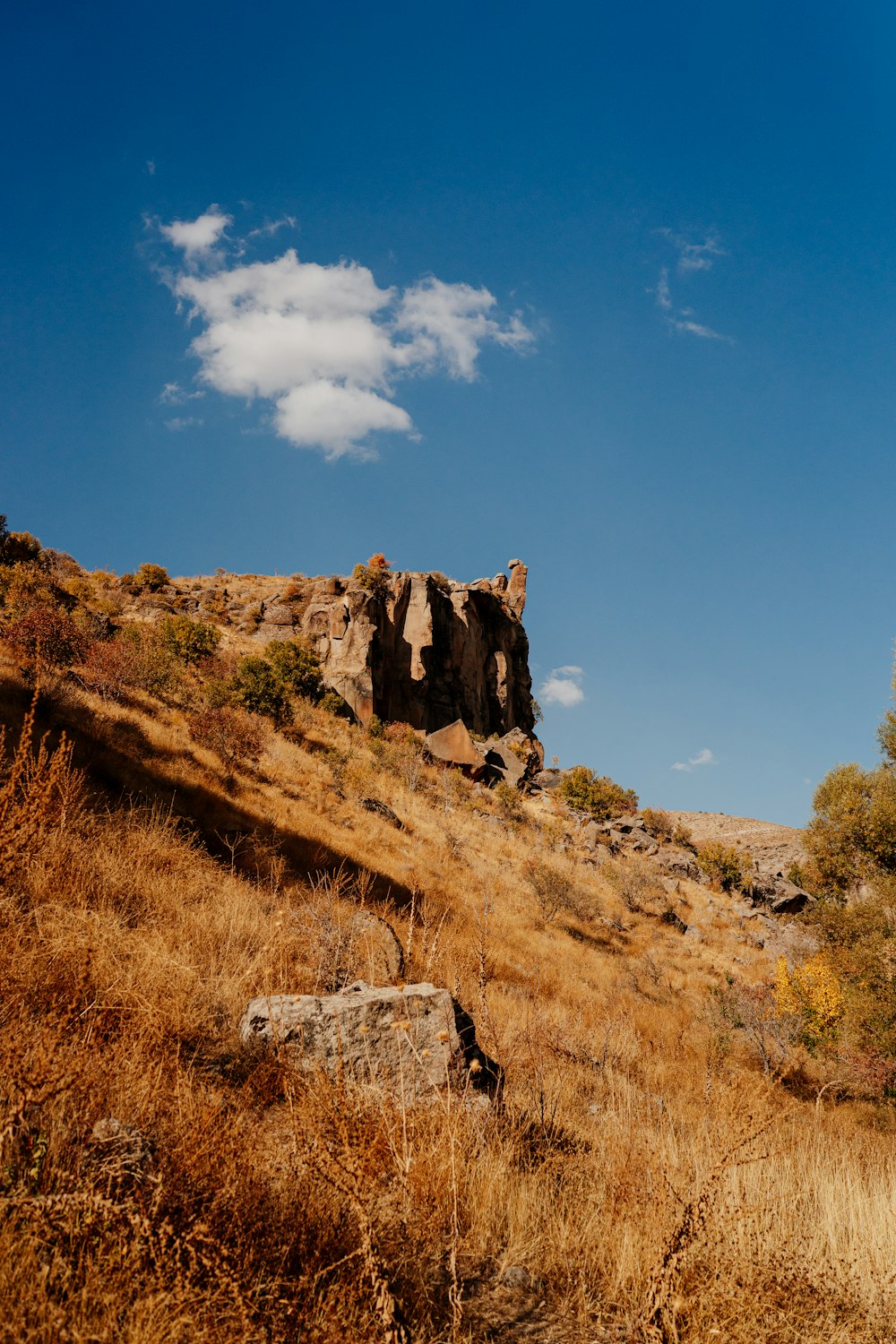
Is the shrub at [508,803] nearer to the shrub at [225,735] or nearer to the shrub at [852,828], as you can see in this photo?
the shrub at [852,828]

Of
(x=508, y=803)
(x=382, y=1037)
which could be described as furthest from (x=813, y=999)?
(x=508, y=803)

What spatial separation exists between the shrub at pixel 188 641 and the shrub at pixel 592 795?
21240 mm

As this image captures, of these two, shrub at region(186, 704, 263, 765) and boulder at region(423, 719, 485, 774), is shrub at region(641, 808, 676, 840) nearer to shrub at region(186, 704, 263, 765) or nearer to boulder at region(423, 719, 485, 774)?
Result: boulder at region(423, 719, 485, 774)

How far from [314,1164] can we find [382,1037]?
1962mm

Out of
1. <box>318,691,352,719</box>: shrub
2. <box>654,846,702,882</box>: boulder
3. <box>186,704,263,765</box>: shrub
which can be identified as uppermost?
<box>318,691,352,719</box>: shrub

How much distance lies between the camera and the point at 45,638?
12484 millimetres

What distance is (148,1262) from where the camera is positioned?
5.68 ft

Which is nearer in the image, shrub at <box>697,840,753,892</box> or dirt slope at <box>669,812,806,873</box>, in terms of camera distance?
shrub at <box>697,840,753,892</box>

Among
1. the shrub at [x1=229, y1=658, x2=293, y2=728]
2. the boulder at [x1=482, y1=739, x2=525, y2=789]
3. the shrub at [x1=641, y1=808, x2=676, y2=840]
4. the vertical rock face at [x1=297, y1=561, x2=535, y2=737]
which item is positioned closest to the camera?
the shrub at [x1=229, y1=658, x2=293, y2=728]

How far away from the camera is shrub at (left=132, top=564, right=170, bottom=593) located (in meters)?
38.7

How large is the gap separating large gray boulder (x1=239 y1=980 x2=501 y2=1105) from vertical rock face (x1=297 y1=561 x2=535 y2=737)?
88.9 feet

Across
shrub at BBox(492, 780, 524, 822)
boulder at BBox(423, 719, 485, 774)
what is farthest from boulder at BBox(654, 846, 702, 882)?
boulder at BBox(423, 719, 485, 774)

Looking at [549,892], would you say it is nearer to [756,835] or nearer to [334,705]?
[334,705]

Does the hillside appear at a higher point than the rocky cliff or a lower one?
lower
